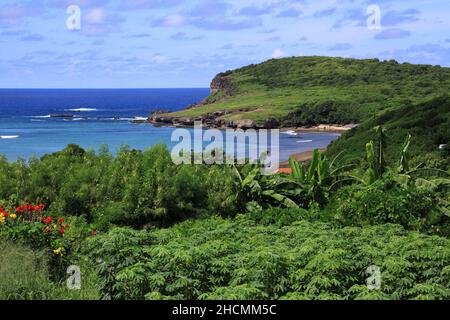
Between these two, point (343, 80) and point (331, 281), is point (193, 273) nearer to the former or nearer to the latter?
point (331, 281)

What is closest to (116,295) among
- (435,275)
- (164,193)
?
(435,275)

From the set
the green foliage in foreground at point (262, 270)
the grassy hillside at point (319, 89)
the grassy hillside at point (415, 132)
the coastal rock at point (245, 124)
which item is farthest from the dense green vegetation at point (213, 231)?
the coastal rock at point (245, 124)

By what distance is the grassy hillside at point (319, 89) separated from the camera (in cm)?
12400

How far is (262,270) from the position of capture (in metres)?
6.58

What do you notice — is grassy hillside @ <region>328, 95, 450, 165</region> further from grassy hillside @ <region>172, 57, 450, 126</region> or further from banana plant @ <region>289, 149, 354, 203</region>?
grassy hillside @ <region>172, 57, 450, 126</region>

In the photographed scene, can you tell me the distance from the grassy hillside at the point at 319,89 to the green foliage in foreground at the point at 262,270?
104073 mm

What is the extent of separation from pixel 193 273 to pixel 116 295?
0.85m

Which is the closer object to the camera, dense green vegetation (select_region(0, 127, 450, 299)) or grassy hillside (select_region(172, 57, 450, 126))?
dense green vegetation (select_region(0, 127, 450, 299))

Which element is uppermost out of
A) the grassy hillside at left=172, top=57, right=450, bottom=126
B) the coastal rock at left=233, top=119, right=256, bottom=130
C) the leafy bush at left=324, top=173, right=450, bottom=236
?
the grassy hillside at left=172, top=57, right=450, bottom=126

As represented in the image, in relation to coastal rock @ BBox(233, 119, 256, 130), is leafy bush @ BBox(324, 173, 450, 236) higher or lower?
higher

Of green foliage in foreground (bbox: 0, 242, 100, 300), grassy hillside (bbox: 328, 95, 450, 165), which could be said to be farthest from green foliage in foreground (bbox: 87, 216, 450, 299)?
grassy hillside (bbox: 328, 95, 450, 165)

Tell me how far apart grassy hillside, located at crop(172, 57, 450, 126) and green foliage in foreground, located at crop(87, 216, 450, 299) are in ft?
341

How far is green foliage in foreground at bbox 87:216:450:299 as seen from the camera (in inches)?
251
